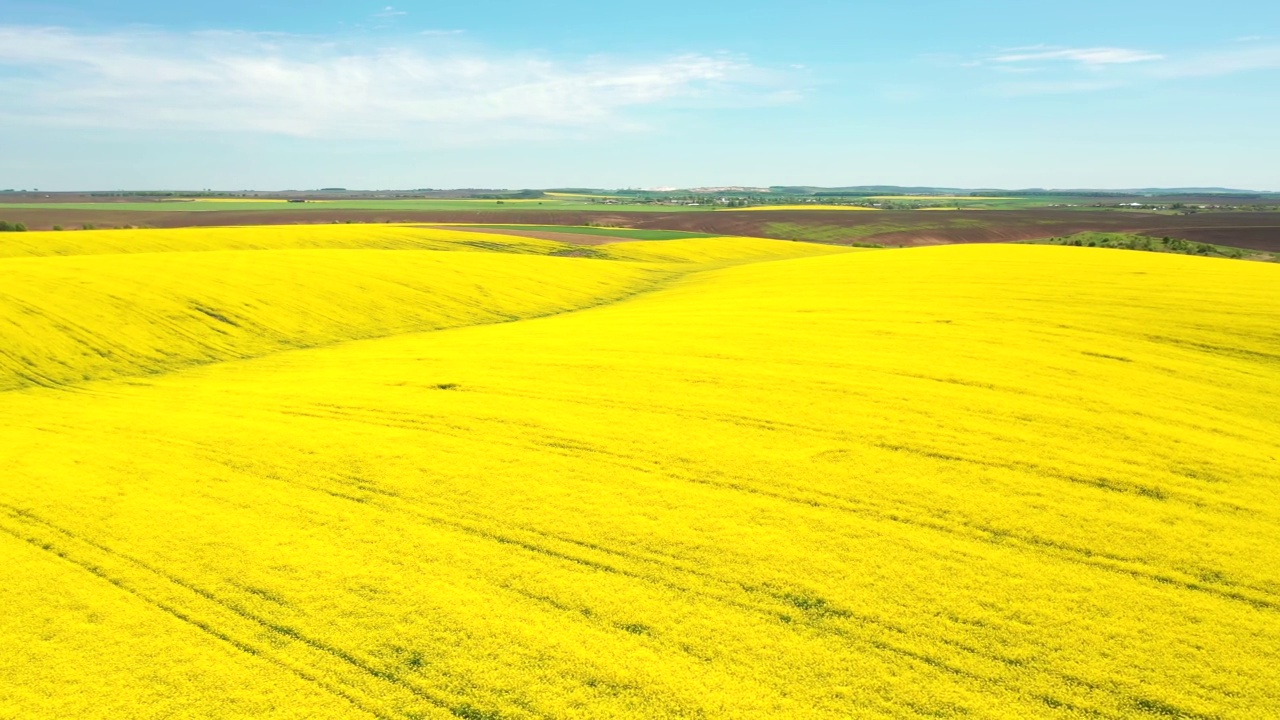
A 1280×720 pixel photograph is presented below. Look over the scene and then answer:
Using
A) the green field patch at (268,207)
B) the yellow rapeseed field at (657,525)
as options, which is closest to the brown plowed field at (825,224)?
the green field patch at (268,207)

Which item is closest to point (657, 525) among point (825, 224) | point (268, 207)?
point (825, 224)

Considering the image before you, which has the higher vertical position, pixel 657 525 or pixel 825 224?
pixel 825 224

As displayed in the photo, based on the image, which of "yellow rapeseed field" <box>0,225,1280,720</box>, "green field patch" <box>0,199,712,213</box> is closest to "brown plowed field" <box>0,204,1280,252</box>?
"green field patch" <box>0,199,712,213</box>

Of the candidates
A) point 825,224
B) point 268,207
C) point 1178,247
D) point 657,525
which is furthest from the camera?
point 268,207

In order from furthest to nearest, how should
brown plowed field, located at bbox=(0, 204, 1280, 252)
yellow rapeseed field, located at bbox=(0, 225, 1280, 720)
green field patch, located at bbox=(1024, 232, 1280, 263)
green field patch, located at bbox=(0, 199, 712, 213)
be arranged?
green field patch, located at bbox=(0, 199, 712, 213), brown plowed field, located at bbox=(0, 204, 1280, 252), green field patch, located at bbox=(1024, 232, 1280, 263), yellow rapeseed field, located at bbox=(0, 225, 1280, 720)

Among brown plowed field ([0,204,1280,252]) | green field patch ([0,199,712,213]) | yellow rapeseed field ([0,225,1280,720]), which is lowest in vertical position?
yellow rapeseed field ([0,225,1280,720])

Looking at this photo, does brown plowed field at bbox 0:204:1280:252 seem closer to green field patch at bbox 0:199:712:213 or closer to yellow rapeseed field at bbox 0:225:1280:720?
green field patch at bbox 0:199:712:213

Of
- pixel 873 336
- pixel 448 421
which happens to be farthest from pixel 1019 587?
pixel 873 336

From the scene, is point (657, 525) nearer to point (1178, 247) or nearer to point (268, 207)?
point (1178, 247)
